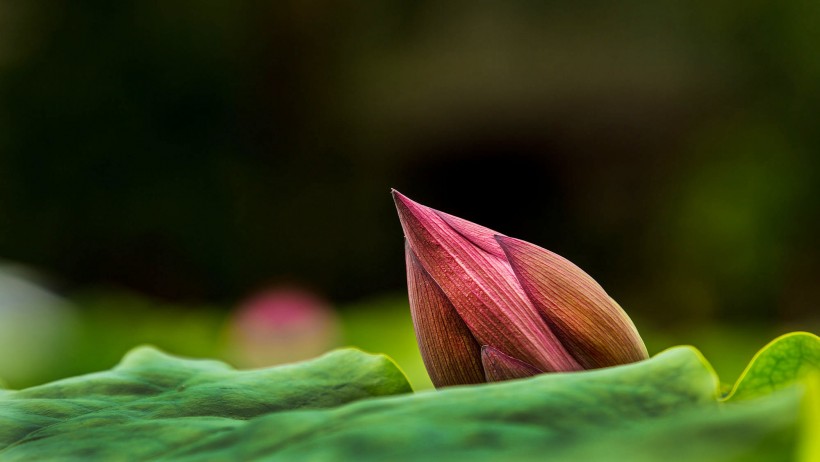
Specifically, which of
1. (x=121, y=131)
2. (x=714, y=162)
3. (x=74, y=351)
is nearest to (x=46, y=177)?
(x=121, y=131)

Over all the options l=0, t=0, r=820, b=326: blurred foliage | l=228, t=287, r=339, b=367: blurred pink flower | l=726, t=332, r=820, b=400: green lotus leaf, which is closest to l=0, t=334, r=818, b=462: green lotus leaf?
l=726, t=332, r=820, b=400: green lotus leaf

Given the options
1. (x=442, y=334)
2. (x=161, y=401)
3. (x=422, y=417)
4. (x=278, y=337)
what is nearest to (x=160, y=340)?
(x=278, y=337)

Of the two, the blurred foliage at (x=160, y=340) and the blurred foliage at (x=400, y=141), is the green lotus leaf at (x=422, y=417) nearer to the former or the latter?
Result: the blurred foliage at (x=160, y=340)

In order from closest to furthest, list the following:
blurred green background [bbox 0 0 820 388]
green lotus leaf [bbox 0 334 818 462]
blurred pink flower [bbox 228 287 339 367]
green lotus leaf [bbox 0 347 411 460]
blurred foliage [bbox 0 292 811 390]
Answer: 1. green lotus leaf [bbox 0 334 818 462]
2. green lotus leaf [bbox 0 347 411 460]
3. blurred foliage [bbox 0 292 811 390]
4. blurred pink flower [bbox 228 287 339 367]
5. blurred green background [bbox 0 0 820 388]

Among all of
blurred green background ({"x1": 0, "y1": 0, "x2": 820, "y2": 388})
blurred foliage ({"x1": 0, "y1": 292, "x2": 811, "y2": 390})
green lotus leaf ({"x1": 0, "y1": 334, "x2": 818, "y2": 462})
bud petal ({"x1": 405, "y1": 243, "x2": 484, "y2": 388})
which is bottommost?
green lotus leaf ({"x1": 0, "y1": 334, "x2": 818, "y2": 462})

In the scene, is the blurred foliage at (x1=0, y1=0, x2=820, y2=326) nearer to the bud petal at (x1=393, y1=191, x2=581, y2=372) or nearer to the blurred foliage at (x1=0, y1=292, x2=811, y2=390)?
the blurred foliage at (x1=0, y1=292, x2=811, y2=390)

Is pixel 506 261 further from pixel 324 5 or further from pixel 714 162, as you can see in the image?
pixel 324 5
